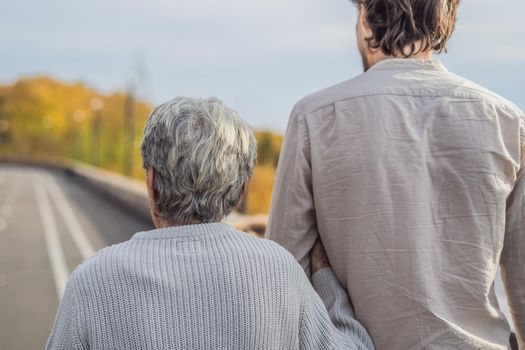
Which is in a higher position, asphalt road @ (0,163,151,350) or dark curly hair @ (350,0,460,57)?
dark curly hair @ (350,0,460,57)

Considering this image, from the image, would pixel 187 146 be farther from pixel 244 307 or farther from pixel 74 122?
pixel 74 122

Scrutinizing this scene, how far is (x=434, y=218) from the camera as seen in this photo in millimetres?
1757

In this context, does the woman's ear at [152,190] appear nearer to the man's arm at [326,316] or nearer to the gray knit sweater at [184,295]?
the gray knit sweater at [184,295]

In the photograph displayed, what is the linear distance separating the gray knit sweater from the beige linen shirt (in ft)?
0.75

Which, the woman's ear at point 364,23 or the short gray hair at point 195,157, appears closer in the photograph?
the short gray hair at point 195,157

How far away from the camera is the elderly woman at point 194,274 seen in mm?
1563

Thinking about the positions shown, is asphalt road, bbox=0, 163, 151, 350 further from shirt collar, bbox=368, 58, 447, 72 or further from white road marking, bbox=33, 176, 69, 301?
shirt collar, bbox=368, 58, 447, 72

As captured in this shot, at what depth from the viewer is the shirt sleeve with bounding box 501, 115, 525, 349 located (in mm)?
1810

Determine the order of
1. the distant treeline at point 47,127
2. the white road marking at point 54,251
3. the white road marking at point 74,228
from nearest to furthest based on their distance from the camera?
the white road marking at point 54,251 → the white road marking at point 74,228 → the distant treeline at point 47,127

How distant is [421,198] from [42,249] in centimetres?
1201

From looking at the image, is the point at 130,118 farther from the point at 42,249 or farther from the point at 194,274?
the point at 194,274

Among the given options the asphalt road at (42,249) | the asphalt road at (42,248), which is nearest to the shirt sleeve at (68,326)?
the asphalt road at (42,249)

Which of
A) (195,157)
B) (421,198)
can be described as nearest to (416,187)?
(421,198)

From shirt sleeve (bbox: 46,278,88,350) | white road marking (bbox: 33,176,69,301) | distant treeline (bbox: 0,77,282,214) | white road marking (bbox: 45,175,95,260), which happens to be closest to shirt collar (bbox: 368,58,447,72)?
shirt sleeve (bbox: 46,278,88,350)
